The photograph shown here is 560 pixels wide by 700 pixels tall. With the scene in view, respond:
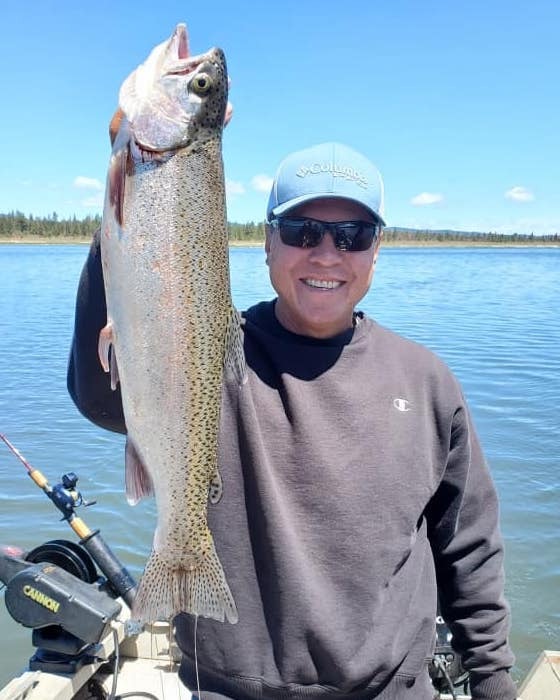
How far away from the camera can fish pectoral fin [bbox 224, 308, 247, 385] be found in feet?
8.36

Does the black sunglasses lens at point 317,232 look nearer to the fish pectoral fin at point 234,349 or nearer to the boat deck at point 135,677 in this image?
the fish pectoral fin at point 234,349

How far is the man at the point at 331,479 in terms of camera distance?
2.51 meters

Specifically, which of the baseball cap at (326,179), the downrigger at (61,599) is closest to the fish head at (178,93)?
the baseball cap at (326,179)

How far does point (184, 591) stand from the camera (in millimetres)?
2484

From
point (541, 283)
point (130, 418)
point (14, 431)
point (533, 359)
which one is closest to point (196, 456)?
point (130, 418)

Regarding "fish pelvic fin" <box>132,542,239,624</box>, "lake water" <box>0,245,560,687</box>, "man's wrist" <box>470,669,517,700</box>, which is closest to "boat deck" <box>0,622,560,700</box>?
"man's wrist" <box>470,669,517,700</box>

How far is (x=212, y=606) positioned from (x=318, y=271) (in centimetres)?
136

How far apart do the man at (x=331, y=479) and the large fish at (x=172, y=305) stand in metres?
0.14

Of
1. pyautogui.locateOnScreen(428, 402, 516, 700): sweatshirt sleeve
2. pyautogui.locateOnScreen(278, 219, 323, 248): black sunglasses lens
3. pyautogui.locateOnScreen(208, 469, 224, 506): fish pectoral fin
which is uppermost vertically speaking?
pyautogui.locateOnScreen(278, 219, 323, 248): black sunglasses lens

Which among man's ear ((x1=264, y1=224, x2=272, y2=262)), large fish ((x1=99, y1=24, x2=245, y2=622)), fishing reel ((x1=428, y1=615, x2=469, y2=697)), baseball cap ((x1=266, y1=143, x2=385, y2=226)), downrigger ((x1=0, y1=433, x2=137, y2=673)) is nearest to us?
large fish ((x1=99, y1=24, x2=245, y2=622))

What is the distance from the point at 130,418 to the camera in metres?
2.42

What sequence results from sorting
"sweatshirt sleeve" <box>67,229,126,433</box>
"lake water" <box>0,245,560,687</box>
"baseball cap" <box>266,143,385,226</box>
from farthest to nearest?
"lake water" <box>0,245,560,687</box>, "baseball cap" <box>266,143,385,226</box>, "sweatshirt sleeve" <box>67,229,126,433</box>

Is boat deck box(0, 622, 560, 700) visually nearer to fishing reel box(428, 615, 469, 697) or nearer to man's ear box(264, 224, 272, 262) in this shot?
fishing reel box(428, 615, 469, 697)

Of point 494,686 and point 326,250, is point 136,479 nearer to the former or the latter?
point 326,250
